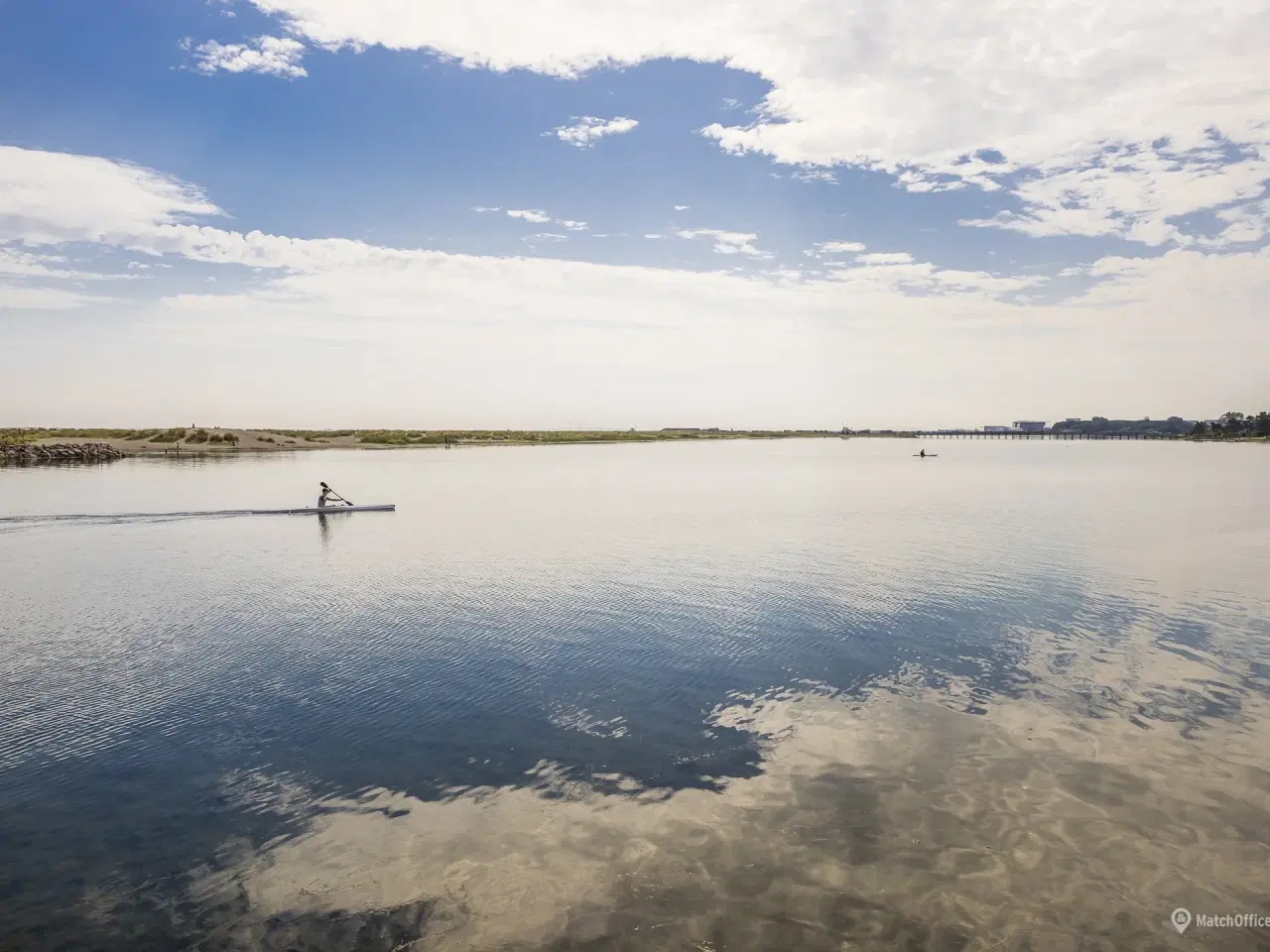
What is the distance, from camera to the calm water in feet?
38.3

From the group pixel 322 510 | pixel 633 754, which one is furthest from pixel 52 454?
pixel 633 754

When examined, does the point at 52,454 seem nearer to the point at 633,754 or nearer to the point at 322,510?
the point at 322,510

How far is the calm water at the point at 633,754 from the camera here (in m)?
11.7

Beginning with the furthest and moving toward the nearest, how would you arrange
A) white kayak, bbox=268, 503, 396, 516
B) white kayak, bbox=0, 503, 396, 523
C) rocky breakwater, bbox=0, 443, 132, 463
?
rocky breakwater, bbox=0, 443, 132, 463, white kayak, bbox=268, 503, 396, 516, white kayak, bbox=0, 503, 396, 523

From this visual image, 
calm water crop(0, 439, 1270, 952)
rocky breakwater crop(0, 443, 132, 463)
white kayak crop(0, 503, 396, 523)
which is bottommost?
calm water crop(0, 439, 1270, 952)

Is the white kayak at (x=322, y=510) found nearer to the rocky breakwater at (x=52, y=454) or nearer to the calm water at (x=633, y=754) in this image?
the calm water at (x=633, y=754)

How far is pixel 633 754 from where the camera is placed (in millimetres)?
17094

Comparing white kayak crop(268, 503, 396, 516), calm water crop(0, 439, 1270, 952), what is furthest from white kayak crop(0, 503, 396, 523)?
calm water crop(0, 439, 1270, 952)

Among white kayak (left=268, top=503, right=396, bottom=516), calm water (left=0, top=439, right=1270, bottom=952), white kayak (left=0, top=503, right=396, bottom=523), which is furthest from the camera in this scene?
white kayak (left=268, top=503, right=396, bottom=516)

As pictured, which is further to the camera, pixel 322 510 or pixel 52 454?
pixel 52 454

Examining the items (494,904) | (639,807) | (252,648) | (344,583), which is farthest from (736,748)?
(344,583)

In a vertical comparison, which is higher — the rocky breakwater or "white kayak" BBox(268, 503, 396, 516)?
the rocky breakwater

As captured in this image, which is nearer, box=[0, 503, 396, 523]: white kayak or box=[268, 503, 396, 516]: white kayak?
box=[0, 503, 396, 523]: white kayak

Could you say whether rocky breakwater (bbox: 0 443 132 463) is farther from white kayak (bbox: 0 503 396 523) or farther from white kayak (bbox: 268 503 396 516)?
white kayak (bbox: 268 503 396 516)
